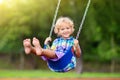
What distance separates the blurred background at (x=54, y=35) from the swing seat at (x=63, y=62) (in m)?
13.2

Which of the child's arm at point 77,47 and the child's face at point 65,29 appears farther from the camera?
the child's face at point 65,29

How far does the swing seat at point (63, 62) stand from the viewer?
5250 millimetres

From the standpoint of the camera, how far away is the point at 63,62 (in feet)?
17.3

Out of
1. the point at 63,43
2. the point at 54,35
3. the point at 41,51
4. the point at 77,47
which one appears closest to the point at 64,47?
the point at 63,43

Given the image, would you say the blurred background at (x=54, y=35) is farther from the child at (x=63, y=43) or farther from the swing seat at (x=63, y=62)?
the swing seat at (x=63, y=62)

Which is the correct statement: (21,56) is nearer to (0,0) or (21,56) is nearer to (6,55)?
(6,55)

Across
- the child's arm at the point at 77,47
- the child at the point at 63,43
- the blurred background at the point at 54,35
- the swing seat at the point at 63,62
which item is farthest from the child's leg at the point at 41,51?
the blurred background at the point at 54,35

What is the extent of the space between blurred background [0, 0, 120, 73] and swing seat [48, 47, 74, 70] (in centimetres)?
1317

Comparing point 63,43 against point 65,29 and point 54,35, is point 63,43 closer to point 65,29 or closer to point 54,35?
point 65,29

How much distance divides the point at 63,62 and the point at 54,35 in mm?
15222

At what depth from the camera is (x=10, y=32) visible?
22.3m

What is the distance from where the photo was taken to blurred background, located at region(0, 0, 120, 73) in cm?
1953

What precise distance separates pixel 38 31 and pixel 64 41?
18266 mm

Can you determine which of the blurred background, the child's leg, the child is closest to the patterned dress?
the child
